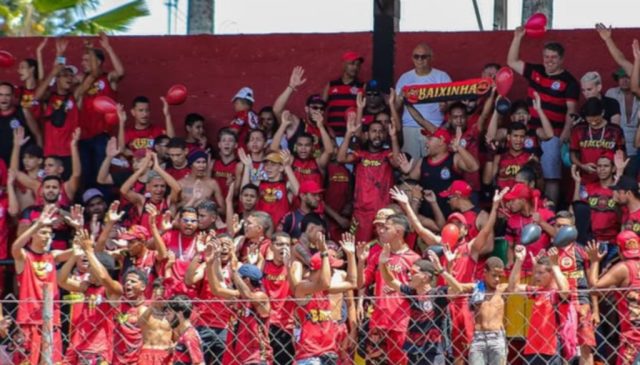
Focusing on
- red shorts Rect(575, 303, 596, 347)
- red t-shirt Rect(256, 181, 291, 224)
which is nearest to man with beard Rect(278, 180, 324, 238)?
red t-shirt Rect(256, 181, 291, 224)

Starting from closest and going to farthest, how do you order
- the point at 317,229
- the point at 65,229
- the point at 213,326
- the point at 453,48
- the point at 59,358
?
the point at 59,358
the point at 213,326
the point at 317,229
the point at 65,229
the point at 453,48

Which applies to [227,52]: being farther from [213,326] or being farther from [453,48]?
[213,326]

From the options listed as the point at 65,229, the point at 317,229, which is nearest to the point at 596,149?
the point at 317,229

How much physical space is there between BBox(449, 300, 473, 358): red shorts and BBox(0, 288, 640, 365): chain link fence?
11mm

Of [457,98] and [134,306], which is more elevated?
Result: [457,98]

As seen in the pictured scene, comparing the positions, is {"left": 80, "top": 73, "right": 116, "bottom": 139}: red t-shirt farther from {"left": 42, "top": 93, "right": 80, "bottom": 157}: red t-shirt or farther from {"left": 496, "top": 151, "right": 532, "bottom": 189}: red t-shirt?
{"left": 496, "top": 151, "right": 532, "bottom": 189}: red t-shirt

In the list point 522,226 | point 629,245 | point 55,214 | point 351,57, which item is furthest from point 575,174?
point 55,214

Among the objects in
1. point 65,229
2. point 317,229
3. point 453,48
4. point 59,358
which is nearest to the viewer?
point 59,358

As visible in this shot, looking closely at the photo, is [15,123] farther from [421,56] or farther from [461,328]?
[461,328]

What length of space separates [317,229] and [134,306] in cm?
212

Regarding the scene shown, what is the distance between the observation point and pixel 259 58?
19.8 meters

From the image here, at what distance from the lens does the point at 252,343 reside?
14.6 meters

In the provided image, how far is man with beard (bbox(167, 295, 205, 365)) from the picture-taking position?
47.2 ft

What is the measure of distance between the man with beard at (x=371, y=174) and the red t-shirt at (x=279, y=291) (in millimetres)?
2049
